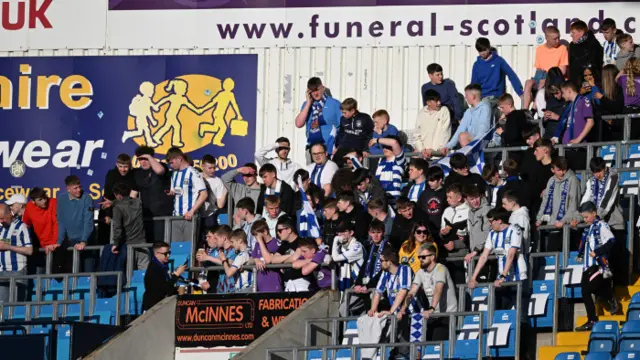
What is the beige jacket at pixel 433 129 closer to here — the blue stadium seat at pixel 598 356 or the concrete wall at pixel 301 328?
the concrete wall at pixel 301 328

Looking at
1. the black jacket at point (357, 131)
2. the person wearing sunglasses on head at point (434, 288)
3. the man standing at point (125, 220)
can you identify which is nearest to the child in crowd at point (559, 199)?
the person wearing sunglasses on head at point (434, 288)

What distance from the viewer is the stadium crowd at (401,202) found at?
16.6 m

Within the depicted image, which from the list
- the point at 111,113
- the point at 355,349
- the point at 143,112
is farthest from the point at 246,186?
the point at 355,349

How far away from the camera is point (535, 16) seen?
21875 mm

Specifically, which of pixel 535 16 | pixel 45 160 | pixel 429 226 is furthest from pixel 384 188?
pixel 45 160

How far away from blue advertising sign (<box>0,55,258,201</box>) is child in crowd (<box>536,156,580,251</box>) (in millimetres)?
5931

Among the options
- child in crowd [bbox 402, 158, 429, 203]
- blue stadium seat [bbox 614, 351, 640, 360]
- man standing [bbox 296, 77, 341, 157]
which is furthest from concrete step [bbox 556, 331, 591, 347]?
man standing [bbox 296, 77, 341, 157]

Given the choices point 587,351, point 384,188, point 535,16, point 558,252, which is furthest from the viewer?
point 535,16

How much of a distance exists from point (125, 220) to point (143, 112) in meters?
3.71

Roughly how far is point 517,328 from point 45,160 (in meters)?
9.11

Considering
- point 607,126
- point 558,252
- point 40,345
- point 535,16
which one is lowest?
point 40,345

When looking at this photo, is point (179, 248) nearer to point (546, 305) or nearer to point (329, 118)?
point (329, 118)

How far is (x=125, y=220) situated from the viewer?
1936 centimetres

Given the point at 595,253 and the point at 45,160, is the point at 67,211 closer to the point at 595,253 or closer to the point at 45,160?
the point at 45,160
